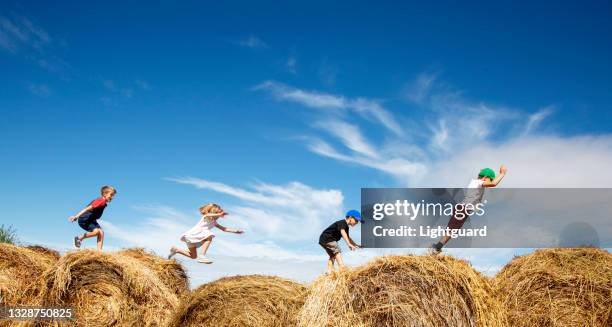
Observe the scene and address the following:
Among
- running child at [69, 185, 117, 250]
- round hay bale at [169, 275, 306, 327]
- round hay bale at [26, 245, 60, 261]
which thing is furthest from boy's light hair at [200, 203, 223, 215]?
round hay bale at [169, 275, 306, 327]

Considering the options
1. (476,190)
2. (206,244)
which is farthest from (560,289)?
(206,244)

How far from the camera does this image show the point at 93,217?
1203cm

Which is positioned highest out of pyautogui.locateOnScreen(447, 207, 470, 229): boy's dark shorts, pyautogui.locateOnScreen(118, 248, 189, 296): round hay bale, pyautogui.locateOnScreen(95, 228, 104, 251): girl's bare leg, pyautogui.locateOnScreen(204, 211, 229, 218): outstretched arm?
pyautogui.locateOnScreen(204, 211, 229, 218): outstretched arm

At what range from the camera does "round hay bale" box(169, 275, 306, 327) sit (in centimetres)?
790

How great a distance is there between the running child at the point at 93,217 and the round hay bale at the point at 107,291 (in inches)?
101

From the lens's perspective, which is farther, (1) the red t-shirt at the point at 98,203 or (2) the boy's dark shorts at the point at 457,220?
(1) the red t-shirt at the point at 98,203

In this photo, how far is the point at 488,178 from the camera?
1030 centimetres

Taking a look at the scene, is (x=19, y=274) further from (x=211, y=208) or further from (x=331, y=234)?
(x=331, y=234)

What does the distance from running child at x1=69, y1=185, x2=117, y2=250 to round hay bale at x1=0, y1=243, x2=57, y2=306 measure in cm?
116

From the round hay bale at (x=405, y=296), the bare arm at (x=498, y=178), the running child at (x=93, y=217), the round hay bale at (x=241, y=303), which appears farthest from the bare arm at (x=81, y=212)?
the bare arm at (x=498, y=178)

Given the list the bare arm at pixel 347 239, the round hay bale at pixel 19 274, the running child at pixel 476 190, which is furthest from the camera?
the bare arm at pixel 347 239

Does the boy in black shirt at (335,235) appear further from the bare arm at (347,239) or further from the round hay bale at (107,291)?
the round hay bale at (107,291)

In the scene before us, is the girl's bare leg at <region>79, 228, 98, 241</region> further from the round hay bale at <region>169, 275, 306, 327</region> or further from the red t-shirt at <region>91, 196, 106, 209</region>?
the round hay bale at <region>169, 275, 306, 327</region>

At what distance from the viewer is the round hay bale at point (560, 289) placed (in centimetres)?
798
